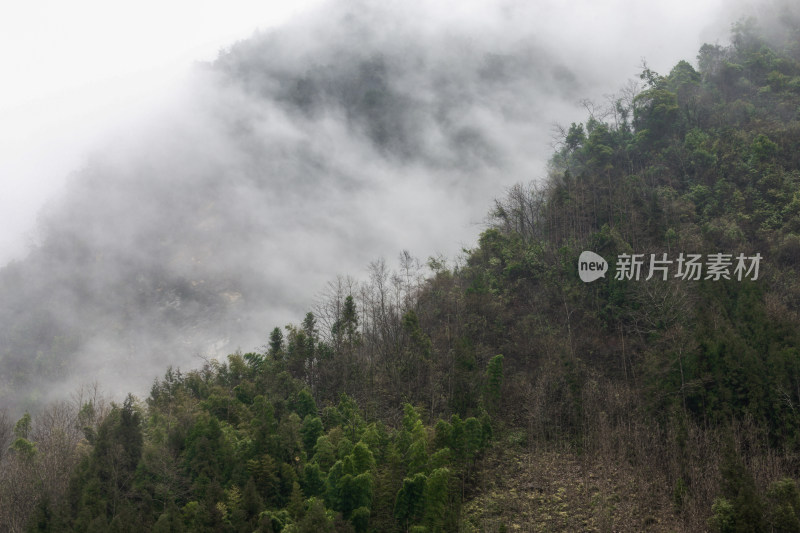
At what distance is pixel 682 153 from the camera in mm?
47406

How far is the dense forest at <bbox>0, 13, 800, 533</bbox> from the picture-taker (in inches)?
837

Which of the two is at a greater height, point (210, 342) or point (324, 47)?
point (324, 47)

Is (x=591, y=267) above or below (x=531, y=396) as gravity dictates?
above

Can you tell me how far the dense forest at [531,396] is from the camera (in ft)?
69.7

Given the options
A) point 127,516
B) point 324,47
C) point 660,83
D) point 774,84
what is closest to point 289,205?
point 324,47

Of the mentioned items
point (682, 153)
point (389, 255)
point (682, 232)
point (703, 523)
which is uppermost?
point (389, 255)

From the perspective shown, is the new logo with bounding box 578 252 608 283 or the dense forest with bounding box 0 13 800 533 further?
the new logo with bounding box 578 252 608 283

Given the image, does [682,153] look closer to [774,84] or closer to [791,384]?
[774,84]

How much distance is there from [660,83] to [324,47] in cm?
10769

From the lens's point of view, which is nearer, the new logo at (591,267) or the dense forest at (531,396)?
the dense forest at (531,396)

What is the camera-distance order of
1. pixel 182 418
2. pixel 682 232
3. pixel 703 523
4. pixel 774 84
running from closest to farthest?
pixel 703 523 < pixel 182 418 < pixel 682 232 < pixel 774 84

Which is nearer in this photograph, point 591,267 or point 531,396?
point 531,396

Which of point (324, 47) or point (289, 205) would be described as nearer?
point (289, 205)

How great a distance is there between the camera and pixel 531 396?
28.5 m
